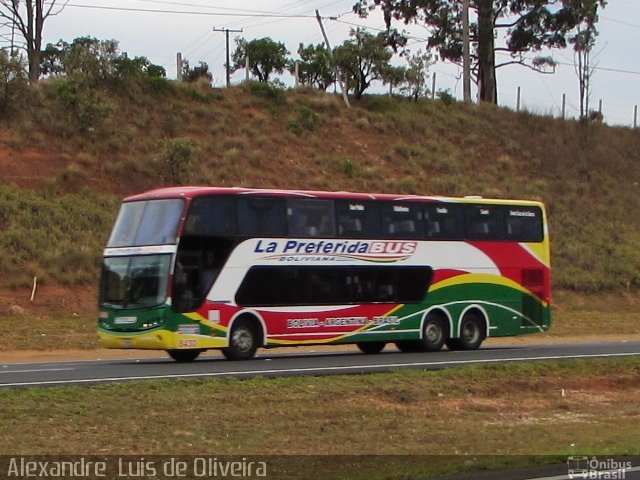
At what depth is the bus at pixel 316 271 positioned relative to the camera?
25.4m

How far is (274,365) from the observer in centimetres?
2464

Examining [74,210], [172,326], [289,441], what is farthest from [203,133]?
[289,441]

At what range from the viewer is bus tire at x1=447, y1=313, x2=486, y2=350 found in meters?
30.6

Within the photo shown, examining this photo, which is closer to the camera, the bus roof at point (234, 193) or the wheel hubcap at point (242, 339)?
the bus roof at point (234, 193)

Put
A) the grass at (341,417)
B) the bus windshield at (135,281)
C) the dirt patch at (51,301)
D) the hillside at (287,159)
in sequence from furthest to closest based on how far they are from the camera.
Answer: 1. the hillside at (287,159)
2. the dirt patch at (51,301)
3. the bus windshield at (135,281)
4. the grass at (341,417)

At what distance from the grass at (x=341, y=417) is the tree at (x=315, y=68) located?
47259mm

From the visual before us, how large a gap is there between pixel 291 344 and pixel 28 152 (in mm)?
22300

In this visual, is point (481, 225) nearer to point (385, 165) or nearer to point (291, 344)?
point (291, 344)

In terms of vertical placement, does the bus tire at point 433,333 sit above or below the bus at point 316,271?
below

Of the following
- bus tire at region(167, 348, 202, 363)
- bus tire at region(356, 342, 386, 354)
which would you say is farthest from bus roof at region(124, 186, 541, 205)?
bus tire at region(356, 342, 386, 354)

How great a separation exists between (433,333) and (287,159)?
2466cm

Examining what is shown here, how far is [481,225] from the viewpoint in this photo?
101 feet

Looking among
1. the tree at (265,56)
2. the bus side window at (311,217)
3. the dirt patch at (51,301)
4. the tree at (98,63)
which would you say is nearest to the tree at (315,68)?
the tree at (265,56)

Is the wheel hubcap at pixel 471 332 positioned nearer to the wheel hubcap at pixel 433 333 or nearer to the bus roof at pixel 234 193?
the wheel hubcap at pixel 433 333
